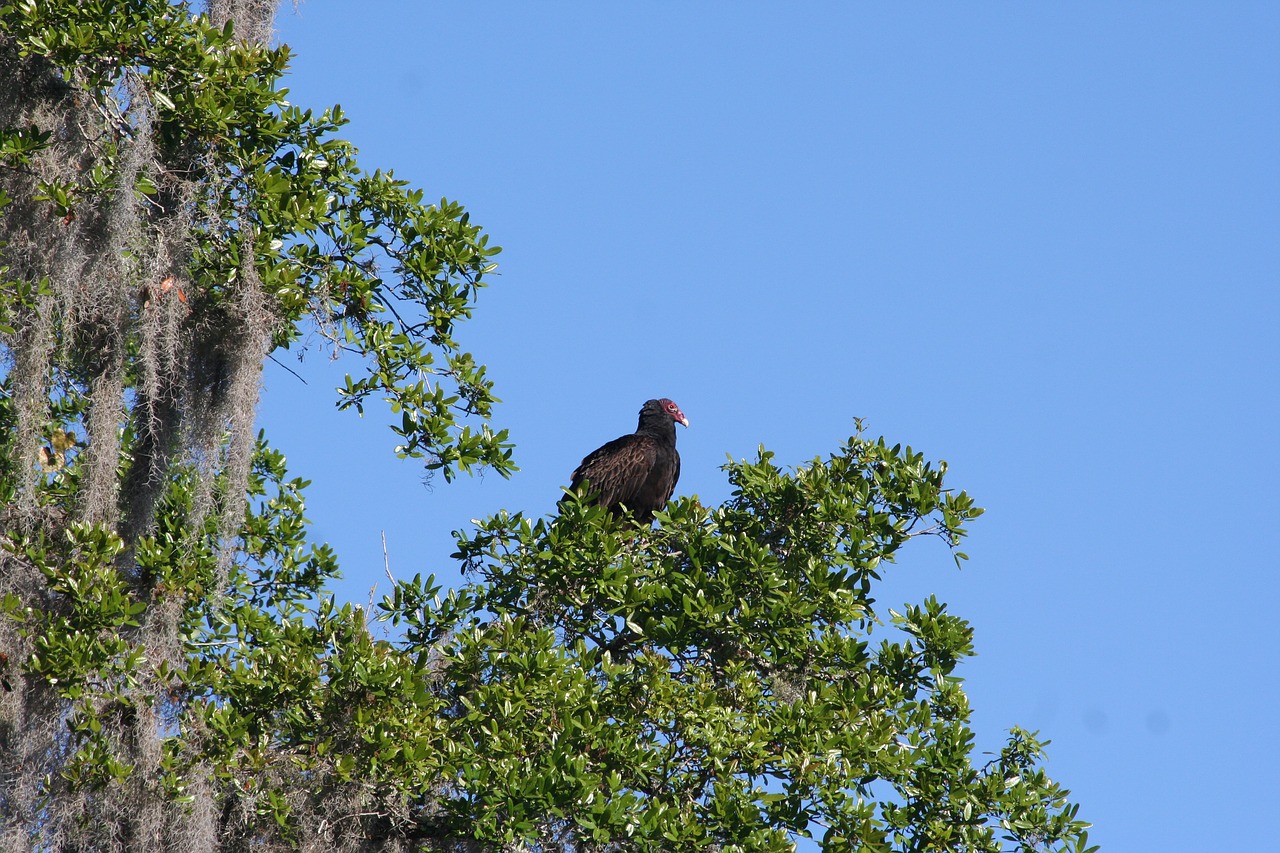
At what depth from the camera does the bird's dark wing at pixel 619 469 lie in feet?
28.2

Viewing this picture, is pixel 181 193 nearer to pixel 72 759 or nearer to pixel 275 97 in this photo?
pixel 275 97

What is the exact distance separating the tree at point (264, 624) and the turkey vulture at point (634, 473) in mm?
2524

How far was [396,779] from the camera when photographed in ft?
16.9

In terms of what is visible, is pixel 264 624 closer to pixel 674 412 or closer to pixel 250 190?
pixel 250 190

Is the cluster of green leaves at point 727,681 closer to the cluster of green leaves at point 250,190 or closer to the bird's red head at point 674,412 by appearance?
the cluster of green leaves at point 250,190

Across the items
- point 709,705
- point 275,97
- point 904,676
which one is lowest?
point 709,705

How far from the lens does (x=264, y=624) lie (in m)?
6.07

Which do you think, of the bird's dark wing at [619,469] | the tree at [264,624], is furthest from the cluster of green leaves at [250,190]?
the bird's dark wing at [619,469]

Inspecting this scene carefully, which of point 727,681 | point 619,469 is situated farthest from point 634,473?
point 727,681

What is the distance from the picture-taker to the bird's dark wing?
8594 mm

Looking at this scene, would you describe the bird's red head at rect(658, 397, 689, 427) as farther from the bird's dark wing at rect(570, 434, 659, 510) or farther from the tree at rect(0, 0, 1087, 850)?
the tree at rect(0, 0, 1087, 850)

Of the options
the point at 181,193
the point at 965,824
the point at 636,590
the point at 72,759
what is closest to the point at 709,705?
the point at 636,590

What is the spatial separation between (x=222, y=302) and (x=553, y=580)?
72.1 inches

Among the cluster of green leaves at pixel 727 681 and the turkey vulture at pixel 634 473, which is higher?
the turkey vulture at pixel 634 473
